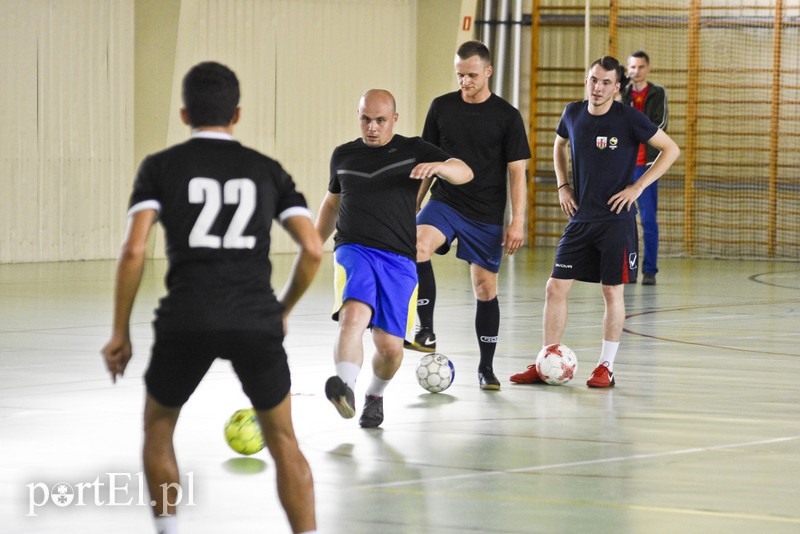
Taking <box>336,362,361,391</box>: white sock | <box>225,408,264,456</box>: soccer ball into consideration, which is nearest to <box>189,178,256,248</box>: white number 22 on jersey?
<box>225,408,264,456</box>: soccer ball

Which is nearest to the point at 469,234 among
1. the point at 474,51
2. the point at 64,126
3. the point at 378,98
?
the point at 474,51

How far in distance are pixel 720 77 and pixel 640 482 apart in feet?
46.5

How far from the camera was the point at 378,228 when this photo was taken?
221 inches

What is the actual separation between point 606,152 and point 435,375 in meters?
1.56

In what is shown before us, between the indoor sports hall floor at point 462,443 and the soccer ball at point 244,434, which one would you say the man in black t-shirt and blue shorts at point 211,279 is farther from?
the soccer ball at point 244,434

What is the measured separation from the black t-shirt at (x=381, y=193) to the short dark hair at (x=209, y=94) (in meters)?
2.21

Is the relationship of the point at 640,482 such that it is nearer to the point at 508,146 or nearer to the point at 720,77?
the point at 508,146

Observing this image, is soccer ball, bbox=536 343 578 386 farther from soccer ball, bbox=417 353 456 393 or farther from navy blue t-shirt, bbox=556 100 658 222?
navy blue t-shirt, bbox=556 100 658 222

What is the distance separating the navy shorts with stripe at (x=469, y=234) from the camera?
6957mm

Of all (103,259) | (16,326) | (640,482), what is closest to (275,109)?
(103,259)

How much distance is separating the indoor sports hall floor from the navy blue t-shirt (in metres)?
1.00

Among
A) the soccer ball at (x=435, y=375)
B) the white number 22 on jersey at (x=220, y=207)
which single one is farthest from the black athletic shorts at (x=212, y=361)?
the soccer ball at (x=435, y=375)

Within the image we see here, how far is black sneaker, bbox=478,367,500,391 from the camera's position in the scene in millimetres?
6832

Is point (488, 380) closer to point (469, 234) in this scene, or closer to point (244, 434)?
point (469, 234)
